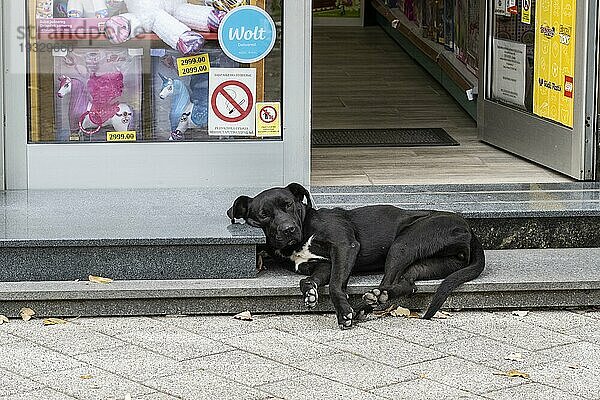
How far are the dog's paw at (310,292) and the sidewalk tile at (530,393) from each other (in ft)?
3.43

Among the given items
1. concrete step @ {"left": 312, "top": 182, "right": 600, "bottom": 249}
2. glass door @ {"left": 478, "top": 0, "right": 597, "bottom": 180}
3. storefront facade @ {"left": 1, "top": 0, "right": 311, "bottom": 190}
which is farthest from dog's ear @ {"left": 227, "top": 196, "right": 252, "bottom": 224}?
glass door @ {"left": 478, "top": 0, "right": 597, "bottom": 180}

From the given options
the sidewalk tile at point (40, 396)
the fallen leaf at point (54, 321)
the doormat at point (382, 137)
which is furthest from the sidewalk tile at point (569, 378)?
the doormat at point (382, 137)

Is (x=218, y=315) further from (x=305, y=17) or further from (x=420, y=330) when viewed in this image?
(x=305, y=17)

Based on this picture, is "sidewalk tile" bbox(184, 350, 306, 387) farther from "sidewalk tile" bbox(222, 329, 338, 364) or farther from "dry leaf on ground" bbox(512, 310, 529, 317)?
"dry leaf on ground" bbox(512, 310, 529, 317)

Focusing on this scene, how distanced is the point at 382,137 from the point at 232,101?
2.30 m

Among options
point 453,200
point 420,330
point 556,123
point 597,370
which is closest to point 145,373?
point 420,330

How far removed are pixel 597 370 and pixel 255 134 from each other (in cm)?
261

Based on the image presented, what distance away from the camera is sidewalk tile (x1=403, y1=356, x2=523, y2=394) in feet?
14.3

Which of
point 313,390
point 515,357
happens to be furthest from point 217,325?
point 515,357

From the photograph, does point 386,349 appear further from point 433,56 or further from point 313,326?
point 433,56

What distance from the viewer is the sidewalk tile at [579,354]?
4.64 meters

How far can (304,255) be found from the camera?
17.7ft

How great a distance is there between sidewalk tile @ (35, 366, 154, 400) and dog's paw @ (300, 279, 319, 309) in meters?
0.99

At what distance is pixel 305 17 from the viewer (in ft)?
21.2
